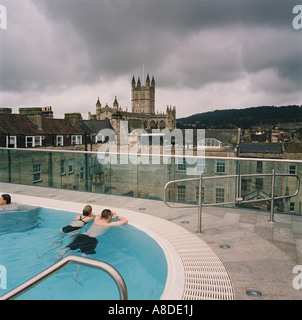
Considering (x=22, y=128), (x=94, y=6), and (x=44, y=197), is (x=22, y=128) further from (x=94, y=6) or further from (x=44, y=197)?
(x=44, y=197)

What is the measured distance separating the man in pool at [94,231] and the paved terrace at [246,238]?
2.06 feet

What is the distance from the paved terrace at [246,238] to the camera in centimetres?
331

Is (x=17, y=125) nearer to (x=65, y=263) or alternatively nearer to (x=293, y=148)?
(x=65, y=263)

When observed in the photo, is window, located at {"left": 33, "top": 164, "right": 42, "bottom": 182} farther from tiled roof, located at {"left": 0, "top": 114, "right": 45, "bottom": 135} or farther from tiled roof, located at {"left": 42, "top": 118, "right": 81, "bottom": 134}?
tiled roof, located at {"left": 42, "top": 118, "right": 81, "bottom": 134}

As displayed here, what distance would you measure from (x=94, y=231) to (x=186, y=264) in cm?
256

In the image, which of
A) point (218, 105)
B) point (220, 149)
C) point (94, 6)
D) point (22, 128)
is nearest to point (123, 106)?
point (218, 105)

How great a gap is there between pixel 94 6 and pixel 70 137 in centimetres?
2749

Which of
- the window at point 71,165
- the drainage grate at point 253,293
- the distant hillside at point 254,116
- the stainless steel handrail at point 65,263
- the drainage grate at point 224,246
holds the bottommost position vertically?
the drainage grate at point 253,293

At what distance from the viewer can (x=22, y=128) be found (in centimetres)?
3075

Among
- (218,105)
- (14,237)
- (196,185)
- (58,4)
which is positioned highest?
(218,105)

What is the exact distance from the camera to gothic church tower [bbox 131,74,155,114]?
143875mm

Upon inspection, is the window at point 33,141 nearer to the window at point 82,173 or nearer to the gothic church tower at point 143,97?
the window at point 82,173

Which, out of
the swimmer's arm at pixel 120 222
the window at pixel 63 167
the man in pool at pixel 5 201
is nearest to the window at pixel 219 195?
the swimmer's arm at pixel 120 222

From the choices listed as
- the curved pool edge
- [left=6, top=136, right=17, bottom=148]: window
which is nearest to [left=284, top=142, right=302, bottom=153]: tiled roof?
[left=6, top=136, right=17, bottom=148]: window
